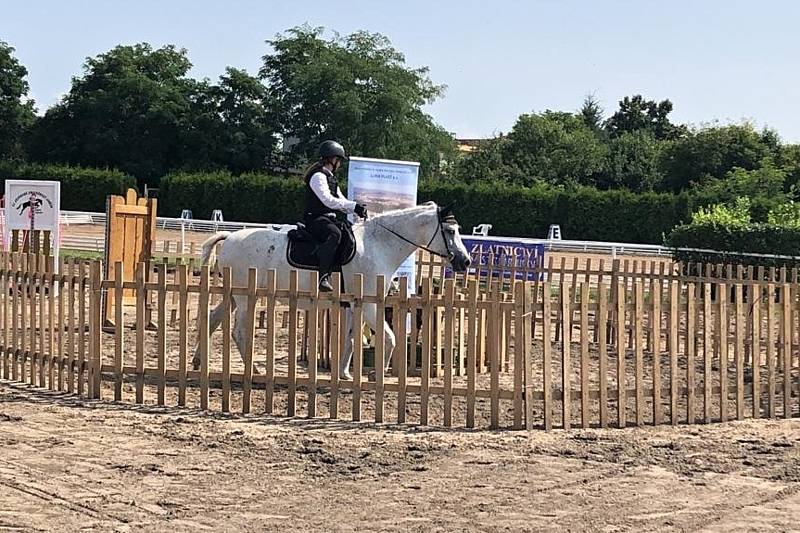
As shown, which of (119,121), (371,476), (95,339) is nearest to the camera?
(371,476)

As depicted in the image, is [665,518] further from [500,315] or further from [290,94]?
[290,94]

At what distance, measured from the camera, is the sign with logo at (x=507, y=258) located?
1862 centimetres

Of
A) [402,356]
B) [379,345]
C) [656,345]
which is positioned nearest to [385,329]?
[379,345]

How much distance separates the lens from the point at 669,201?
49.1 metres

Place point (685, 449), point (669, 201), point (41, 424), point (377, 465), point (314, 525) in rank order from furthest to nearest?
point (669, 201), point (41, 424), point (685, 449), point (377, 465), point (314, 525)

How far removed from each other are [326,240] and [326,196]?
474 mm

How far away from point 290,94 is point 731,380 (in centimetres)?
6443

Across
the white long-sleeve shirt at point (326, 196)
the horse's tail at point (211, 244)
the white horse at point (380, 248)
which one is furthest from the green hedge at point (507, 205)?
the white long-sleeve shirt at point (326, 196)

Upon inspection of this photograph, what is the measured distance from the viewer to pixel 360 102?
7244 cm

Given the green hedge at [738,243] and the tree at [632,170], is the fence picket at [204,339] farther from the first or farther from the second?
the tree at [632,170]

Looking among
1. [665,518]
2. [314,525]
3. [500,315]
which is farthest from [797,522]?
[500,315]

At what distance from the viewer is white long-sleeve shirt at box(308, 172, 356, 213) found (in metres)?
12.1

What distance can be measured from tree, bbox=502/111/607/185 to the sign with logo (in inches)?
1685

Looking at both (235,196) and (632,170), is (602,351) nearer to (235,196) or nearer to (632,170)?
(235,196)
